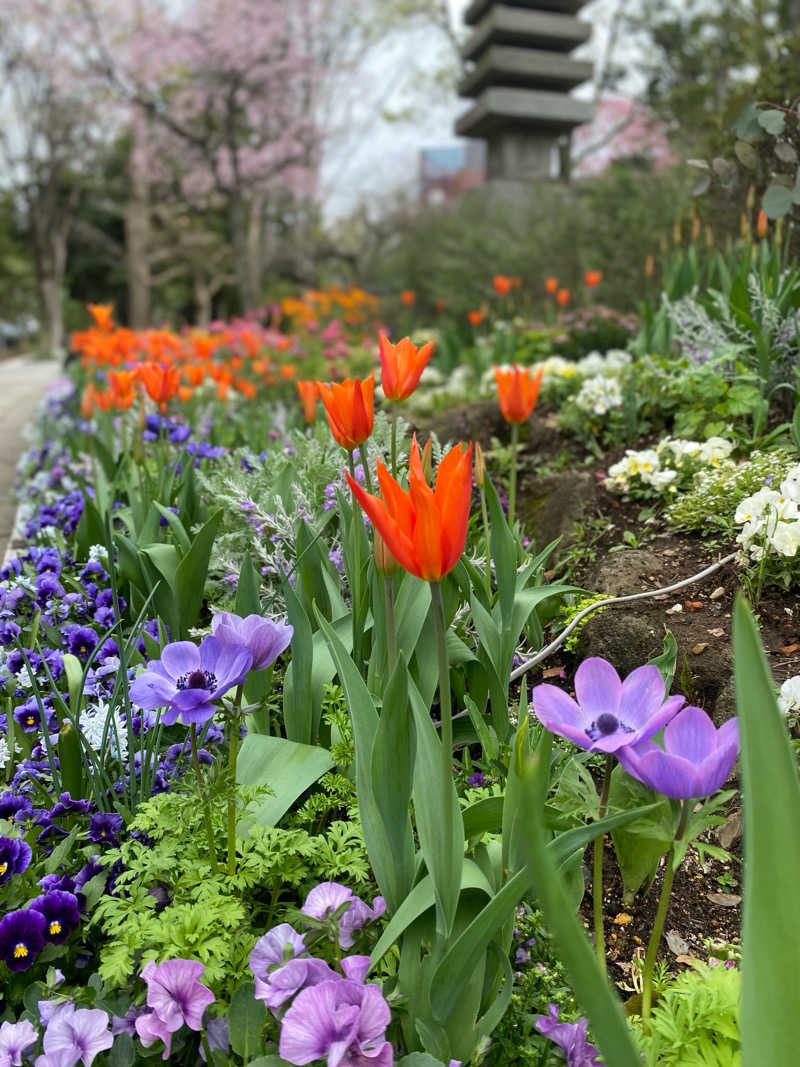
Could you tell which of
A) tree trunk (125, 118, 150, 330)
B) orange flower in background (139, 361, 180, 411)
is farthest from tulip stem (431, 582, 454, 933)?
tree trunk (125, 118, 150, 330)

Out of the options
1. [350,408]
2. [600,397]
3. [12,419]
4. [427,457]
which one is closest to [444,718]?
[427,457]

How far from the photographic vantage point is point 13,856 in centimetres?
140

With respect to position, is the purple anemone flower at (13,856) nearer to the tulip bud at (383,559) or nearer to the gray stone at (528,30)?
the tulip bud at (383,559)

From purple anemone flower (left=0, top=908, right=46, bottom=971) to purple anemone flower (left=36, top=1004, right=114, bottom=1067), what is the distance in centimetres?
15

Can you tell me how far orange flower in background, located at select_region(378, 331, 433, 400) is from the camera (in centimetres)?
176

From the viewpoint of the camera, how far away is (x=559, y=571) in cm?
267

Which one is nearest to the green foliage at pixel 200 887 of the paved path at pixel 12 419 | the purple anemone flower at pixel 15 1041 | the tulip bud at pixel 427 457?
the purple anemone flower at pixel 15 1041

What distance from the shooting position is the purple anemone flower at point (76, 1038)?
113cm

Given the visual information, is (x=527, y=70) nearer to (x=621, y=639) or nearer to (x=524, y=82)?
(x=524, y=82)

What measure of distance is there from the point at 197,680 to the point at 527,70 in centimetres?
1438

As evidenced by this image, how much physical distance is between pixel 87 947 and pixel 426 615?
0.82m

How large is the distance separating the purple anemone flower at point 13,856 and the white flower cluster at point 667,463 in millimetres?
2118

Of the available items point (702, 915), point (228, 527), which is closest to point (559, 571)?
point (228, 527)

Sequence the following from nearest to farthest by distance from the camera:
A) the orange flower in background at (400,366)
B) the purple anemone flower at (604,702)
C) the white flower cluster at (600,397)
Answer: the purple anemone flower at (604,702) < the orange flower in background at (400,366) < the white flower cluster at (600,397)
